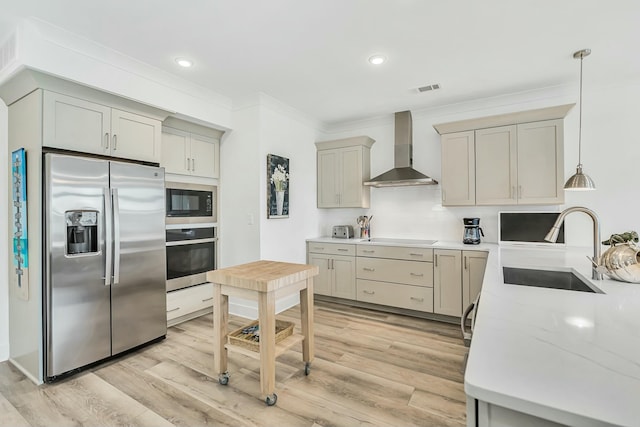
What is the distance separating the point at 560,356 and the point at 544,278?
58.4 inches

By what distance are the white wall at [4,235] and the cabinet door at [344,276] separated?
3.29 metres

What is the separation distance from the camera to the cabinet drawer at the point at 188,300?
10.8 feet

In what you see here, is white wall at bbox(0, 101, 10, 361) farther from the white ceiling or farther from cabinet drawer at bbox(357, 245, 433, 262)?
cabinet drawer at bbox(357, 245, 433, 262)

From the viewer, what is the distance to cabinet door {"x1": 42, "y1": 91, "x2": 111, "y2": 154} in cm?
228

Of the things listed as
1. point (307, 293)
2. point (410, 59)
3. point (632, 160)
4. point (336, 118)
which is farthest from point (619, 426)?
point (336, 118)

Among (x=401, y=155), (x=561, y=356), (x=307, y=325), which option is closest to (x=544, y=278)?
(x=561, y=356)

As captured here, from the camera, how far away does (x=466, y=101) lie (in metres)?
3.78

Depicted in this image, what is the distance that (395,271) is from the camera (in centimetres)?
Result: 372

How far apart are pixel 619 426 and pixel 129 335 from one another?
316 cm

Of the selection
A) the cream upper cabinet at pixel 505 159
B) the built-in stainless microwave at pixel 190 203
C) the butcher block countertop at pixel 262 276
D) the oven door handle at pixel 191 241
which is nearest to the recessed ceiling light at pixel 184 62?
the built-in stainless microwave at pixel 190 203

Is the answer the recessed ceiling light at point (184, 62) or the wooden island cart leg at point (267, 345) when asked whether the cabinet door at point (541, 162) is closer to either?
the wooden island cart leg at point (267, 345)

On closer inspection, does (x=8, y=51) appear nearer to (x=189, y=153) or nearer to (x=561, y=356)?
(x=189, y=153)

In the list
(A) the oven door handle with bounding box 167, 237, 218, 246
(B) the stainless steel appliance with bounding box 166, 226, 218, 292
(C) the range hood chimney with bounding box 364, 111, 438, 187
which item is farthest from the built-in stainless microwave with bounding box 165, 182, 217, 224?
(C) the range hood chimney with bounding box 364, 111, 438, 187

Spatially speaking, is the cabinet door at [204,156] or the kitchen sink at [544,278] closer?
the kitchen sink at [544,278]
